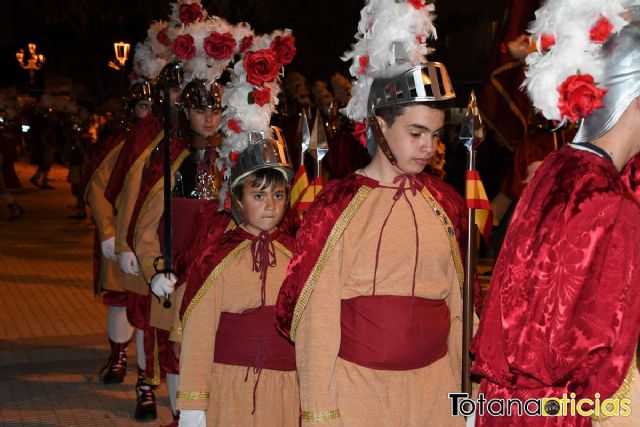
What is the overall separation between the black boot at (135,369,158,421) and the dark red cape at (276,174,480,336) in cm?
325

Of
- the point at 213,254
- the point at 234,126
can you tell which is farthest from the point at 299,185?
the point at 234,126

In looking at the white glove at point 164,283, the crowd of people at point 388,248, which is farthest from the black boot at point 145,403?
the white glove at point 164,283

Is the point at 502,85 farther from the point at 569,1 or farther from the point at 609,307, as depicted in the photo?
the point at 609,307

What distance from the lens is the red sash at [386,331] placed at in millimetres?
3359

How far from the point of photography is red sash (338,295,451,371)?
132 inches

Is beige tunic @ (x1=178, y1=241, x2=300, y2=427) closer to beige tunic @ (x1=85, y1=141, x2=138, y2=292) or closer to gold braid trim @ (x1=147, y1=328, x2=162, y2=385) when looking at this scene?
gold braid trim @ (x1=147, y1=328, x2=162, y2=385)

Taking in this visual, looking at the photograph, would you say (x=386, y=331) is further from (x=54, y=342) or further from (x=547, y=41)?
(x=54, y=342)

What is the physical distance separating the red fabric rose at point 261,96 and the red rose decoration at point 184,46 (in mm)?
1047

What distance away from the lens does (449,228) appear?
3.53 m

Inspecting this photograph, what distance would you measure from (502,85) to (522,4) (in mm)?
507

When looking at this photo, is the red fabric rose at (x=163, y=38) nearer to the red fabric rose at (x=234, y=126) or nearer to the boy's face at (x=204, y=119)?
the boy's face at (x=204, y=119)

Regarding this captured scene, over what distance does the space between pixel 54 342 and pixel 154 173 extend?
135 inches

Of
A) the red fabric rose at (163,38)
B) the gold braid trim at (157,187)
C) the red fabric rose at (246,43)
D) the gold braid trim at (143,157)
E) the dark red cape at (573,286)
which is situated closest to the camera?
the dark red cape at (573,286)

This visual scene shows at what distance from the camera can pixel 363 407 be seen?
3.34 metres
